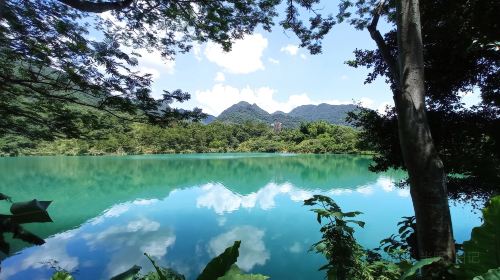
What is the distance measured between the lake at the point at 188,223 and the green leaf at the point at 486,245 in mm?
4561

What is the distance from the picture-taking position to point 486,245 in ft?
3.66

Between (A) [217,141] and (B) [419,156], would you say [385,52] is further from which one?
(A) [217,141]

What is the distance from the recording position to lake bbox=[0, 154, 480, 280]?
6084mm

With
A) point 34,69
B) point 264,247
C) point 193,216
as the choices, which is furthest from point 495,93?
point 193,216

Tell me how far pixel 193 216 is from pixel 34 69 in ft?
25.5

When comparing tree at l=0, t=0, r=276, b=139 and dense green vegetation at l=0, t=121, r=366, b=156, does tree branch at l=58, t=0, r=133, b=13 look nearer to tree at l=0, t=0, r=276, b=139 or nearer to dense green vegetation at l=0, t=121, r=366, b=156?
tree at l=0, t=0, r=276, b=139

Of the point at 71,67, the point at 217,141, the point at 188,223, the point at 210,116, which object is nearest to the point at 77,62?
the point at 71,67

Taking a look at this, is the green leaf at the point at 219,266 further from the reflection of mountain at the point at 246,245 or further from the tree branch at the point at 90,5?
the reflection of mountain at the point at 246,245

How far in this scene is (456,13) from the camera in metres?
4.26

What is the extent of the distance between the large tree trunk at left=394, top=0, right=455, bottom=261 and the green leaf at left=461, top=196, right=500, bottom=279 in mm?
916

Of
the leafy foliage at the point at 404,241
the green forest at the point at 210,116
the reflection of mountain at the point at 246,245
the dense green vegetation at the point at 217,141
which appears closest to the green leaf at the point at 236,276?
the green forest at the point at 210,116

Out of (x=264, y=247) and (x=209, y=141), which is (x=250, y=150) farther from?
(x=264, y=247)

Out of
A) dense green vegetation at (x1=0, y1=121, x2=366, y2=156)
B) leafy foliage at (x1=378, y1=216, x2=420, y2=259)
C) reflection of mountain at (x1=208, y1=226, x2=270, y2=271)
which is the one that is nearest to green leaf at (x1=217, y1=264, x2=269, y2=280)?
leafy foliage at (x1=378, y1=216, x2=420, y2=259)

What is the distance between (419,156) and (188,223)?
8229mm
